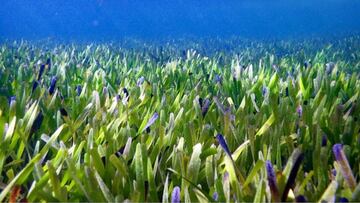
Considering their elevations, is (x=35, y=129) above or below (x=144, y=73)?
below

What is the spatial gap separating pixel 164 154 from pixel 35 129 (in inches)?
23.9

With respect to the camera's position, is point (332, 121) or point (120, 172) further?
point (332, 121)

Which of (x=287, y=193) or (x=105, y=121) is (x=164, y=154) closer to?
(x=105, y=121)

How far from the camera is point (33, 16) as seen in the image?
162 metres

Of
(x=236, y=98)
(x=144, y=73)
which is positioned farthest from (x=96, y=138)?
(x=144, y=73)

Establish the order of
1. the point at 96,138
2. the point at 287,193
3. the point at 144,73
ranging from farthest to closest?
the point at 144,73 < the point at 96,138 < the point at 287,193

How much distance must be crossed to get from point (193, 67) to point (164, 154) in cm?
288

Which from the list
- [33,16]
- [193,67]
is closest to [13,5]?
[33,16]

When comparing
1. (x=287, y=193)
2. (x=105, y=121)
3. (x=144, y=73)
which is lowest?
(x=287, y=193)

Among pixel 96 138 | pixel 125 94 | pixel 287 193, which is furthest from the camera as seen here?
pixel 125 94

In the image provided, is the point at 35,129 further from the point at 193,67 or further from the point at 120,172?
the point at 193,67

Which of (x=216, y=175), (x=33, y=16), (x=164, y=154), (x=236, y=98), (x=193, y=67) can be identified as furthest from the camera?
(x=33, y=16)

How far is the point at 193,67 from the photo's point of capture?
4.34 m

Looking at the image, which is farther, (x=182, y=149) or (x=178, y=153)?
(x=182, y=149)
